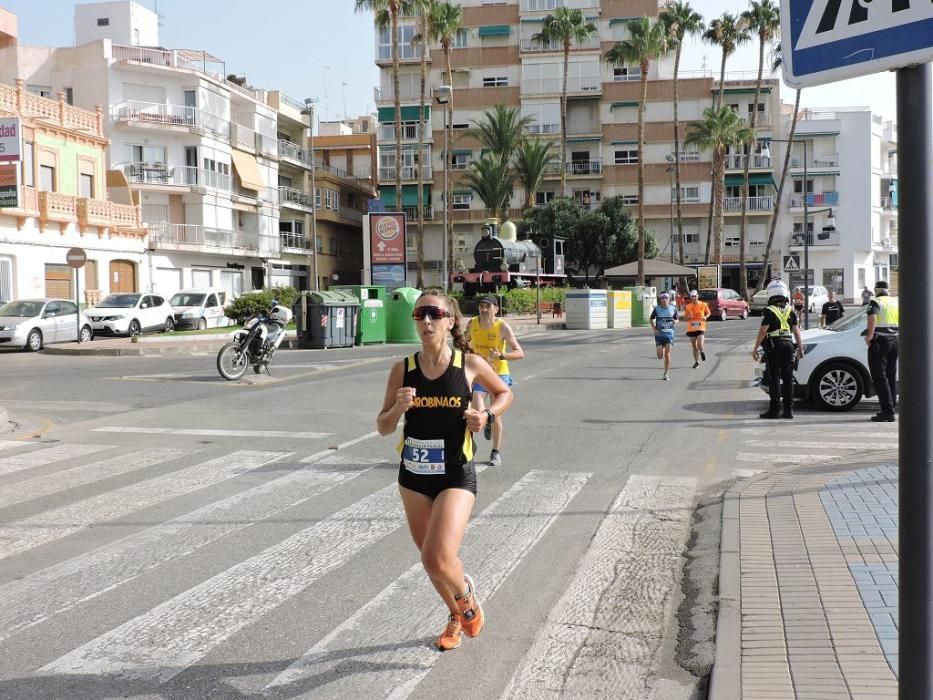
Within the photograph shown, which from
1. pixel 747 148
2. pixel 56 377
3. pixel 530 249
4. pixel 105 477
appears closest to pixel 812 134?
pixel 747 148

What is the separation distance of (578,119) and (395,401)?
67.1 meters

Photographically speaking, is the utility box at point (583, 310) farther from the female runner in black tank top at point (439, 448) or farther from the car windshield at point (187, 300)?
the female runner in black tank top at point (439, 448)

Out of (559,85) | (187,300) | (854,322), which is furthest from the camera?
(559,85)

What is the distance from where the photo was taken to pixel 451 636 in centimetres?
453

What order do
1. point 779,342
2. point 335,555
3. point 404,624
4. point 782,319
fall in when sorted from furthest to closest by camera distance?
point 779,342 < point 782,319 < point 335,555 < point 404,624

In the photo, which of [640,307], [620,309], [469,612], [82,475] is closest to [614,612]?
[469,612]

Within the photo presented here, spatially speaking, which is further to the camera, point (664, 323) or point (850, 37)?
point (664, 323)

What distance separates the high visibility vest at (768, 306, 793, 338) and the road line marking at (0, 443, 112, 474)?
796cm

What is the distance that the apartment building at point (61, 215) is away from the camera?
3594cm

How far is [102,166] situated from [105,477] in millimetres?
37325

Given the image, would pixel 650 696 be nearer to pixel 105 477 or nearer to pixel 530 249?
pixel 105 477

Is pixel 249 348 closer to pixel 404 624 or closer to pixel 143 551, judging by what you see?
pixel 143 551

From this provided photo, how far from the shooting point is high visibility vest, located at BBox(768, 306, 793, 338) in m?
12.0

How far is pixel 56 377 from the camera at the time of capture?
18.5 m
